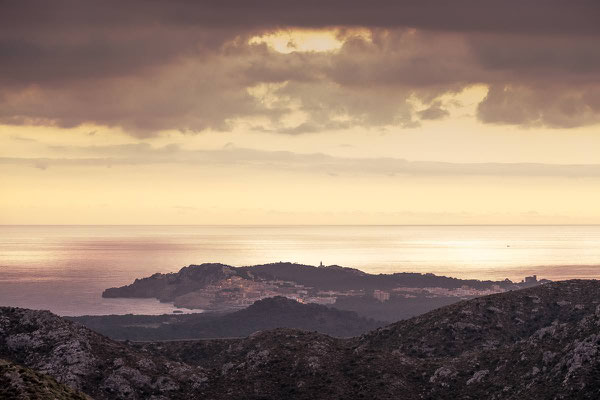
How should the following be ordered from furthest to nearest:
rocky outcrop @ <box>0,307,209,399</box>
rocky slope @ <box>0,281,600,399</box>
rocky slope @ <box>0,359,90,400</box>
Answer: rocky outcrop @ <box>0,307,209,399</box> < rocky slope @ <box>0,281,600,399</box> < rocky slope @ <box>0,359,90,400</box>

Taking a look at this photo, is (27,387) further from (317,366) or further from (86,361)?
(317,366)

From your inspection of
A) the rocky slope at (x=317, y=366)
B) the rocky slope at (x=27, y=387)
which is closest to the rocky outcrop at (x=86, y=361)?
the rocky slope at (x=317, y=366)

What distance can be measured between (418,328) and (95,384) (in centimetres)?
6458

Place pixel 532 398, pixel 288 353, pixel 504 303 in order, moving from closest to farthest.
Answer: pixel 532 398, pixel 288 353, pixel 504 303

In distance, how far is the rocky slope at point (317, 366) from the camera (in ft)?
333

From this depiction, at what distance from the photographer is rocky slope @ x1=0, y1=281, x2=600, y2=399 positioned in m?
102

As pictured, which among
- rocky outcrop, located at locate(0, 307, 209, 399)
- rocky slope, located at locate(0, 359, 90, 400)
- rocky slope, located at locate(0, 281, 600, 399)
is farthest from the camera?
rocky outcrop, located at locate(0, 307, 209, 399)

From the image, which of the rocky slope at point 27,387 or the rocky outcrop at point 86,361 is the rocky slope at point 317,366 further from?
the rocky slope at point 27,387

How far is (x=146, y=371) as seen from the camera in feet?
A: 368

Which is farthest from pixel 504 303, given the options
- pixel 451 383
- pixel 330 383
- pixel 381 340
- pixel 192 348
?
pixel 192 348

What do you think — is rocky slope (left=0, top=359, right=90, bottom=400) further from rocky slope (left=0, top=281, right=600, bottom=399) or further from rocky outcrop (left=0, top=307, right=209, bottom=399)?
rocky slope (left=0, top=281, right=600, bottom=399)

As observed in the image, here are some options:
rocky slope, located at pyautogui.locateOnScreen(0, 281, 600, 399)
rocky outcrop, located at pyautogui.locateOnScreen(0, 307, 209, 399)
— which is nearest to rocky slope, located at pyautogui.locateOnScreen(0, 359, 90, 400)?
rocky outcrop, located at pyautogui.locateOnScreen(0, 307, 209, 399)

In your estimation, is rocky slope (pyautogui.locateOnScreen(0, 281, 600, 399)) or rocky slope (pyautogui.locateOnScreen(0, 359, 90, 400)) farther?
rocky slope (pyautogui.locateOnScreen(0, 281, 600, 399))

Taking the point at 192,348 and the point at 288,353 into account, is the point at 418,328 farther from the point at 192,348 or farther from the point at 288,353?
the point at 192,348
